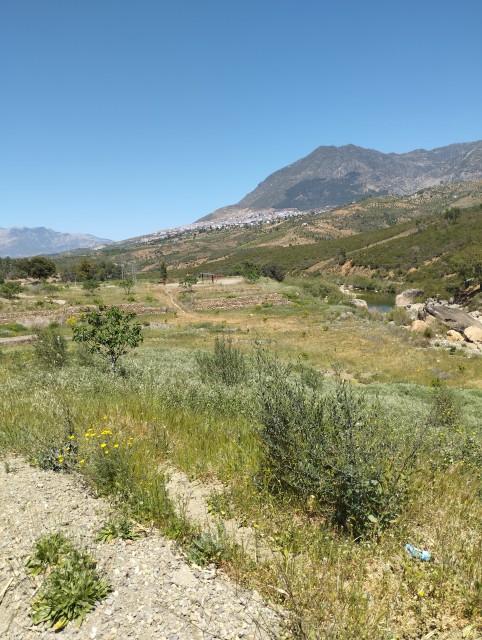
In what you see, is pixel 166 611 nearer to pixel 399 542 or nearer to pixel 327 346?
pixel 399 542

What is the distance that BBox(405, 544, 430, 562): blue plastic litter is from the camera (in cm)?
332

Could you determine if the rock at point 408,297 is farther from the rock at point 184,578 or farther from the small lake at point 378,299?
the rock at point 184,578

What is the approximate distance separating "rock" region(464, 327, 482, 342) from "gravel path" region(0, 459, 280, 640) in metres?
35.2

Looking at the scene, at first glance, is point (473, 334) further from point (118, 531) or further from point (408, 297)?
point (118, 531)

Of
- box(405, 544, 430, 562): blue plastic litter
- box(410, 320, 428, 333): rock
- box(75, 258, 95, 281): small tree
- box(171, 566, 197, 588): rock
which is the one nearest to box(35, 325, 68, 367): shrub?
box(171, 566, 197, 588): rock

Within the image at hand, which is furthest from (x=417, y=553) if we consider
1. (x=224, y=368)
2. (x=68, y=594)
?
(x=224, y=368)

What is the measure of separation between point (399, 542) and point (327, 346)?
27.3m

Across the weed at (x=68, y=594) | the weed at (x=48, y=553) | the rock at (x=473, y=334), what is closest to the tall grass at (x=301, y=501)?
the weed at (x=48, y=553)

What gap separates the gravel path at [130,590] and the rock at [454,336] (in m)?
35.2

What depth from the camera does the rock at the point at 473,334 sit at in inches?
1263

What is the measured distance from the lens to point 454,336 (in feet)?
109

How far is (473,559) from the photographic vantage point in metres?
3.24

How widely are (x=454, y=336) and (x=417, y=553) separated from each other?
114ft

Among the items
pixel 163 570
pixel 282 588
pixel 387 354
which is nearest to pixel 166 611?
pixel 163 570
